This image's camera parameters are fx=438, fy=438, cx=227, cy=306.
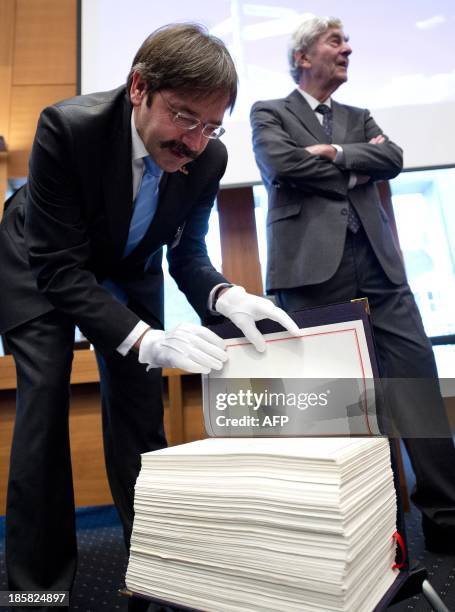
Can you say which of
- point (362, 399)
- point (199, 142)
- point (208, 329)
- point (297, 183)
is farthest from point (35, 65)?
point (362, 399)

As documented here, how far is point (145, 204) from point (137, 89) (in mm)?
205

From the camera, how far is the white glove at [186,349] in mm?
540

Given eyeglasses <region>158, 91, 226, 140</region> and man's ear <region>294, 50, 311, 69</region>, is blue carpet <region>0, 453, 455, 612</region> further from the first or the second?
man's ear <region>294, 50, 311, 69</region>

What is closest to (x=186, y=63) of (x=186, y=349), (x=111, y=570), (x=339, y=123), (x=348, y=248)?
(x=186, y=349)

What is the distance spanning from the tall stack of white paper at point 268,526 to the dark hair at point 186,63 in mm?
578

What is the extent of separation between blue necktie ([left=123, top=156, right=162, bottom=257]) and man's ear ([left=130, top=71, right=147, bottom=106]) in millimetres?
101

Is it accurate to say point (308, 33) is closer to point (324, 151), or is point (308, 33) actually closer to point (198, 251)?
point (324, 151)

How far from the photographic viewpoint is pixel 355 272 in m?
1.11

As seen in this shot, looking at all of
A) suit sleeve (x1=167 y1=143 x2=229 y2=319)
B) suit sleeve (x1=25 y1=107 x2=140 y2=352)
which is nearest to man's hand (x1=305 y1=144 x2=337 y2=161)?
suit sleeve (x1=167 y1=143 x2=229 y2=319)

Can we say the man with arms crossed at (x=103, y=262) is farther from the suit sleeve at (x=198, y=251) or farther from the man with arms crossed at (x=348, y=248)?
the man with arms crossed at (x=348, y=248)

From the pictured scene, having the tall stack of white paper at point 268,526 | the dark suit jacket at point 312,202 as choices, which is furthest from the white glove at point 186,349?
the dark suit jacket at point 312,202

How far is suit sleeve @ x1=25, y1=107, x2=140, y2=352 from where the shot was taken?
2.41 ft

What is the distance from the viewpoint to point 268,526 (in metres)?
0.36

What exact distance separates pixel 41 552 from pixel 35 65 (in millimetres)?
2483
